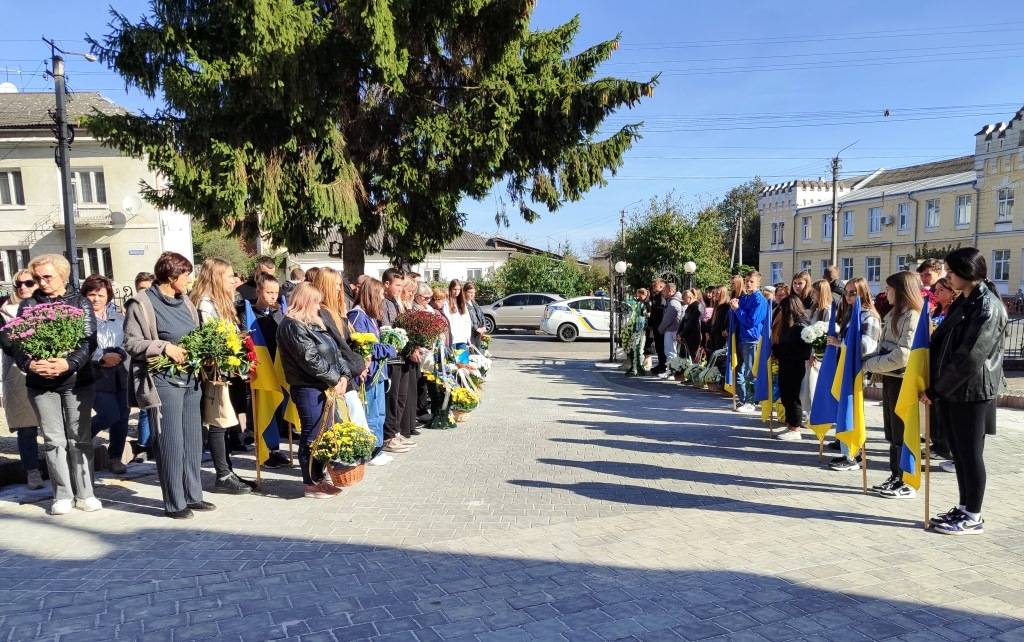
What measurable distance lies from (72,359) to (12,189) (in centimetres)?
2984

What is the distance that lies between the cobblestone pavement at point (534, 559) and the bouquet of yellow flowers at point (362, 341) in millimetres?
1231

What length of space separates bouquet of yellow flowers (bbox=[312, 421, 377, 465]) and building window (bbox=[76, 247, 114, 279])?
28.3m

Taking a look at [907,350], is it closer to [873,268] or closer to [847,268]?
[873,268]

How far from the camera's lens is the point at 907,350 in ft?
17.7

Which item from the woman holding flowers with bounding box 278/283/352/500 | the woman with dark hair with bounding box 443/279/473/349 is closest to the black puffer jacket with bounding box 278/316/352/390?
the woman holding flowers with bounding box 278/283/352/500

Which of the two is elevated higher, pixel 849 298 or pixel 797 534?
pixel 849 298

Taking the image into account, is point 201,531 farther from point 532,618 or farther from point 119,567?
point 532,618

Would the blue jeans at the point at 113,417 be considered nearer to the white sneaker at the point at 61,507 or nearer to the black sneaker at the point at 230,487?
the white sneaker at the point at 61,507

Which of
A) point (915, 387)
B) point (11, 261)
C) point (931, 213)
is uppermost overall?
point (931, 213)

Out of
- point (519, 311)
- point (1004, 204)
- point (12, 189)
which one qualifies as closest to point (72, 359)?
point (519, 311)

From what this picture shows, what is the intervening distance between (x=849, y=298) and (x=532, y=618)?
4979 millimetres

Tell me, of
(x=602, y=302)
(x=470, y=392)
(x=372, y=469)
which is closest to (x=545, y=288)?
(x=602, y=302)

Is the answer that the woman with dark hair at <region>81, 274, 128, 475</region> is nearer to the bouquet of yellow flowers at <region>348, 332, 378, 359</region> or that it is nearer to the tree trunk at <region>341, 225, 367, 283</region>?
the bouquet of yellow flowers at <region>348, 332, 378, 359</region>

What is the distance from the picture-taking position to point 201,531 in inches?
188
